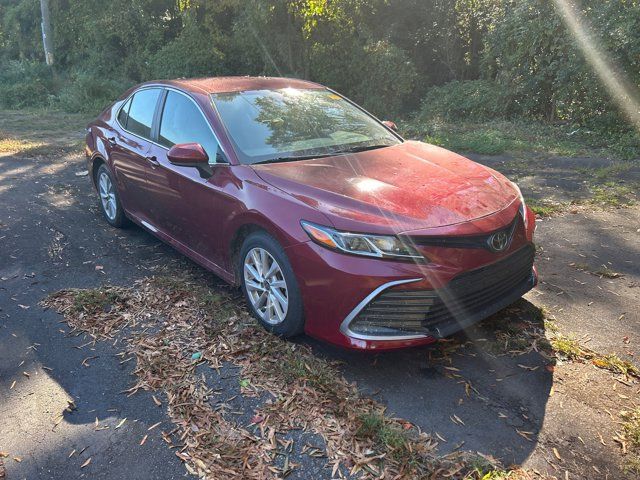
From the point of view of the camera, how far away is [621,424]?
113 inches

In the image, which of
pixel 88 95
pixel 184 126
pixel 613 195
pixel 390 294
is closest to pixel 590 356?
pixel 390 294

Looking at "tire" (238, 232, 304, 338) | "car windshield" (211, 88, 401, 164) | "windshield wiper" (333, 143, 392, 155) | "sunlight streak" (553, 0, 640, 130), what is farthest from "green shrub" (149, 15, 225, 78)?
"tire" (238, 232, 304, 338)

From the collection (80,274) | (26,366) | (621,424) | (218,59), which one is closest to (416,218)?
(621,424)

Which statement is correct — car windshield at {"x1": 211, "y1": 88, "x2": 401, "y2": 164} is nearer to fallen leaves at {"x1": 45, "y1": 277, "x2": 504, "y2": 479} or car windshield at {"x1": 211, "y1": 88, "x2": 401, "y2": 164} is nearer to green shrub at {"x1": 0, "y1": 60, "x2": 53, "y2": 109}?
fallen leaves at {"x1": 45, "y1": 277, "x2": 504, "y2": 479}

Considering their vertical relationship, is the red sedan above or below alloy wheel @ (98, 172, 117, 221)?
above

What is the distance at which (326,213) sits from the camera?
3.26m

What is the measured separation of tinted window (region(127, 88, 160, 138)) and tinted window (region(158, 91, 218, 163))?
0.84ft

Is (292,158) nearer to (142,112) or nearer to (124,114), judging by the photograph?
(142,112)

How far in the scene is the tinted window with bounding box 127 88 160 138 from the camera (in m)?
5.11

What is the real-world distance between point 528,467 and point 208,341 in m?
2.12

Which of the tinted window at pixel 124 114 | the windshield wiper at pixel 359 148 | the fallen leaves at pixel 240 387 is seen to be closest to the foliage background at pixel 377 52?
the windshield wiper at pixel 359 148

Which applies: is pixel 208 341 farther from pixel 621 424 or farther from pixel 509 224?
pixel 621 424

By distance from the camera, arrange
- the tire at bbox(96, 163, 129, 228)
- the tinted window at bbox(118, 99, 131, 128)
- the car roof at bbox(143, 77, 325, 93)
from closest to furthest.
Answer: the car roof at bbox(143, 77, 325, 93) < the tinted window at bbox(118, 99, 131, 128) < the tire at bbox(96, 163, 129, 228)

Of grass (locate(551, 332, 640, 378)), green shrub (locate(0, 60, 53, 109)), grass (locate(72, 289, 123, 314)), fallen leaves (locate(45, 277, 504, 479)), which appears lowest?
green shrub (locate(0, 60, 53, 109))
